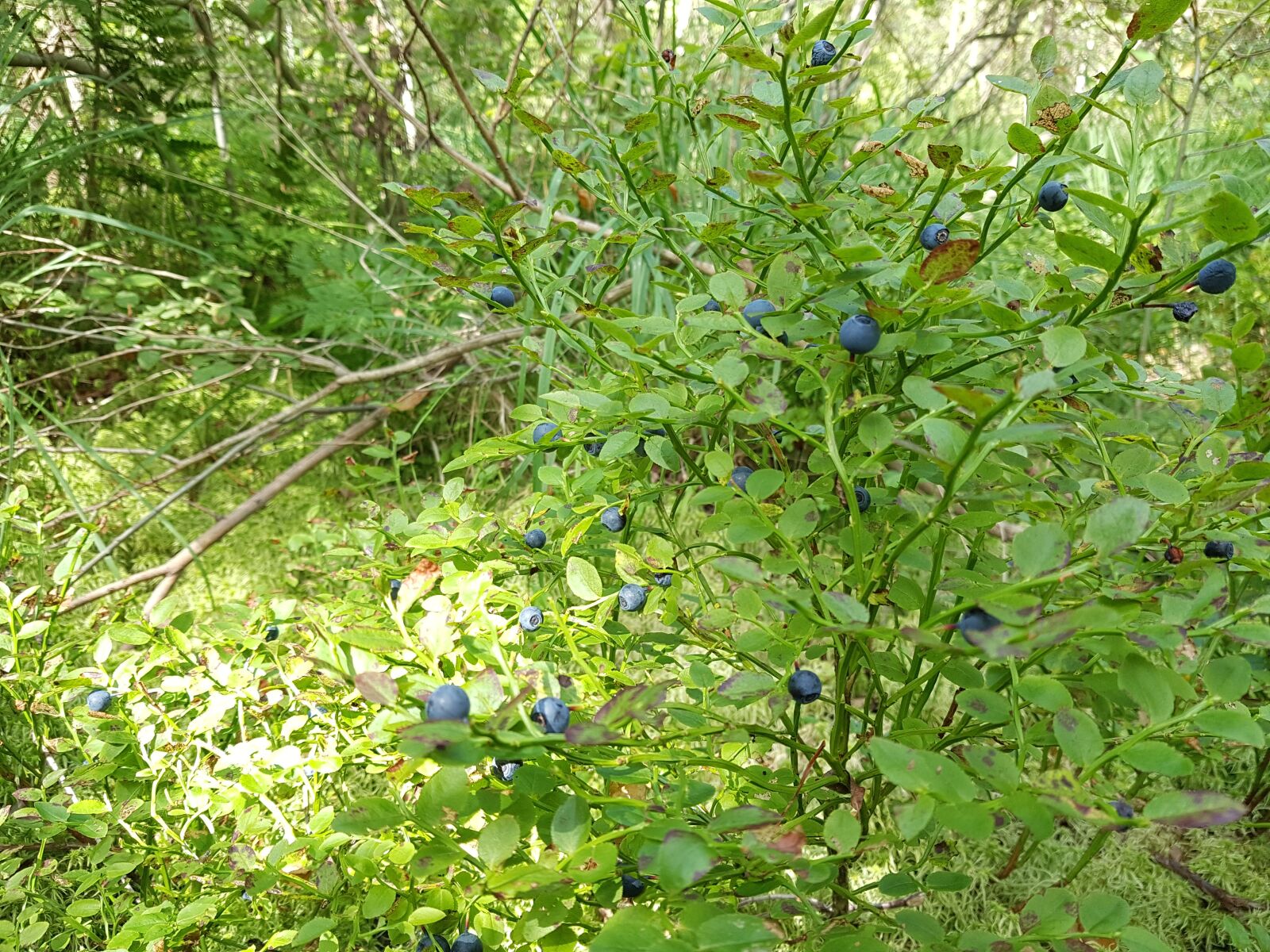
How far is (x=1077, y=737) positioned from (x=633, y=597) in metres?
0.35

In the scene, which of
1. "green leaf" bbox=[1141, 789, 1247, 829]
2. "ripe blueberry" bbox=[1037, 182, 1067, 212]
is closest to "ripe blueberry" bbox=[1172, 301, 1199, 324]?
"ripe blueberry" bbox=[1037, 182, 1067, 212]

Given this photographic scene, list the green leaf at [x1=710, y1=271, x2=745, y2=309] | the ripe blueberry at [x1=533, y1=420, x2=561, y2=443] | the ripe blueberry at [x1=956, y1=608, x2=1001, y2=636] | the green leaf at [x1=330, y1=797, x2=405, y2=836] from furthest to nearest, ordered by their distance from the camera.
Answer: the ripe blueberry at [x1=533, y1=420, x2=561, y2=443], the green leaf at [x1=710, y1=271, x2=745, y2=309], the green leaf at [x1=330, y1=797, x2=405, y2=836], the ripe blueberry at [x1=956, y1=608, x2=1001, y2=636]

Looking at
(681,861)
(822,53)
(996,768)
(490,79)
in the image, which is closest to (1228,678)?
(996,768)

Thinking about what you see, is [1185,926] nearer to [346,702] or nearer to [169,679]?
[346,702]

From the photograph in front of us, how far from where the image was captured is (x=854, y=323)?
57cm

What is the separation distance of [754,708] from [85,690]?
102cm

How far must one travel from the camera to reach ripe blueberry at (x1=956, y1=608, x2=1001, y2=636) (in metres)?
0.43

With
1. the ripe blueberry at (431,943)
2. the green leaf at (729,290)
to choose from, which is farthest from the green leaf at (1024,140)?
the ripe blueberry at (431,943)

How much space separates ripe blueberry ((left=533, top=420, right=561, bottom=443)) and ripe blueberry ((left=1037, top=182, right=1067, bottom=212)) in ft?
1.58

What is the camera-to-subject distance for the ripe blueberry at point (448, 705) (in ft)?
1.41

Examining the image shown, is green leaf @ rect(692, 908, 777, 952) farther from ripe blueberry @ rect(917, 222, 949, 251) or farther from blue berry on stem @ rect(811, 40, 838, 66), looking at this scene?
blue berry on stem @ rect(811, 40, 838, 66)

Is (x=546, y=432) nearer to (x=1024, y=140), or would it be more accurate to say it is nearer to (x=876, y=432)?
(x=876, y=432)

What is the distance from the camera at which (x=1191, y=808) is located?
0.44 meters

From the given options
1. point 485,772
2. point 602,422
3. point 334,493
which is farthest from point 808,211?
point 334,493
